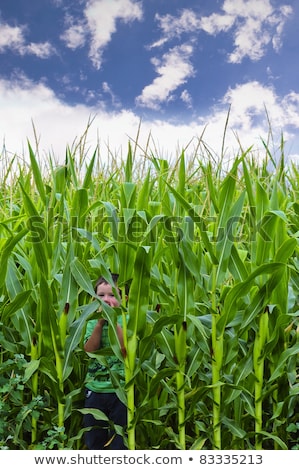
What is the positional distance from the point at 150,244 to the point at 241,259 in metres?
0.39

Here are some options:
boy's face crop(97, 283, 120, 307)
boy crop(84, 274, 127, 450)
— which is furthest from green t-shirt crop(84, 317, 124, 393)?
boy's face crop(97, 283, 120, 307)

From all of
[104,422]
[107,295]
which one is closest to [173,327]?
[107,295]

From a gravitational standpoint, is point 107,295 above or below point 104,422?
above

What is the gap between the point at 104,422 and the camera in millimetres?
2223

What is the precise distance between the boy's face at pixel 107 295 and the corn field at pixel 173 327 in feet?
0.19

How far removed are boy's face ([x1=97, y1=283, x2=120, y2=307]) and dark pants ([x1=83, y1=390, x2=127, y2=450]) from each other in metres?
0.40

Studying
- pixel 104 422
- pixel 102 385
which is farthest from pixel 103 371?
pixel 104 422

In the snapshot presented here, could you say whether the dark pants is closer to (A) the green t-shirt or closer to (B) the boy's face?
(A) the green t-shirt

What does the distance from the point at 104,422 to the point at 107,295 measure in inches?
22.2

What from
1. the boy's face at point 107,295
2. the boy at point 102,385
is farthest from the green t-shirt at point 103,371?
the boy's face at point 107,295

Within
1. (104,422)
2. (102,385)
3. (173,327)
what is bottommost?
(104,422)

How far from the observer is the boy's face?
2121mm

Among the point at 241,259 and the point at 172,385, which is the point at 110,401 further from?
the point at 241,259

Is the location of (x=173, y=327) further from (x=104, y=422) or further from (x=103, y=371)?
(x=104, y=422)
